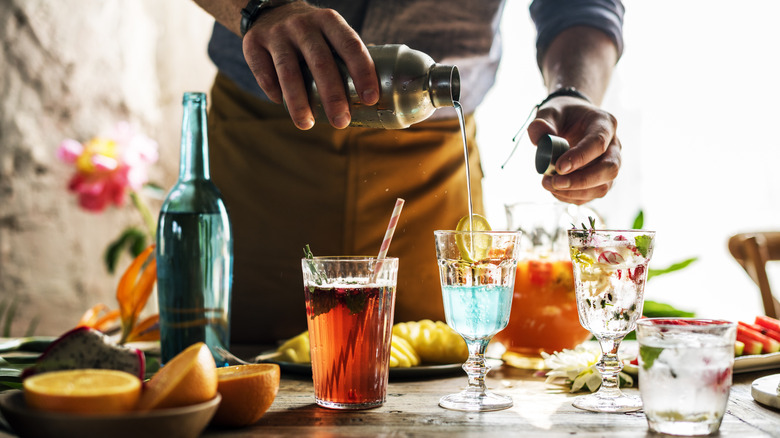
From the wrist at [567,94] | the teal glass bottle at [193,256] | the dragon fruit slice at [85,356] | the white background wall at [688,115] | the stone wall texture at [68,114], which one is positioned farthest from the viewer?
the white background wall at [688,115]

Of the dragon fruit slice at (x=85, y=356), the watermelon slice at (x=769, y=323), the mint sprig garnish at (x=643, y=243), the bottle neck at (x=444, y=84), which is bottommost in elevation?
the watermelon slice at (x=769, y=323)

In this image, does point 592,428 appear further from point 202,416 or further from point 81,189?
point 81,189

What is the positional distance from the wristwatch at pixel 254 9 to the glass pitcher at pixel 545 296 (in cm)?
63

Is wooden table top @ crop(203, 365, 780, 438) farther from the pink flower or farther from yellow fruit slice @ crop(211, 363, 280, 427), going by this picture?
the pink flower

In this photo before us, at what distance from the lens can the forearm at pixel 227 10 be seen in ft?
4.36

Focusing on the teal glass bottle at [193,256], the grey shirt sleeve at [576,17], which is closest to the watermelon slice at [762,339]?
the grey shirt sleeve at [576,17]

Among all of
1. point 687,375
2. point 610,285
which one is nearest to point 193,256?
point 610,285

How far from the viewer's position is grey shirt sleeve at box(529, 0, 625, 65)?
1748 millimetres

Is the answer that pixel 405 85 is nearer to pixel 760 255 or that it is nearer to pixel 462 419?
pixel 462 419

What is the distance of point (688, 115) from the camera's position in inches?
142

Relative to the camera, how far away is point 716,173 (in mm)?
3703

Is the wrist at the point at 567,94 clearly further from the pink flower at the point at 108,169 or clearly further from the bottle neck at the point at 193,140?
the pink flower at the point at 108,169

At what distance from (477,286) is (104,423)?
0.56m

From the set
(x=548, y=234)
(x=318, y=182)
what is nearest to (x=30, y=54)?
(x=318, y=182)
